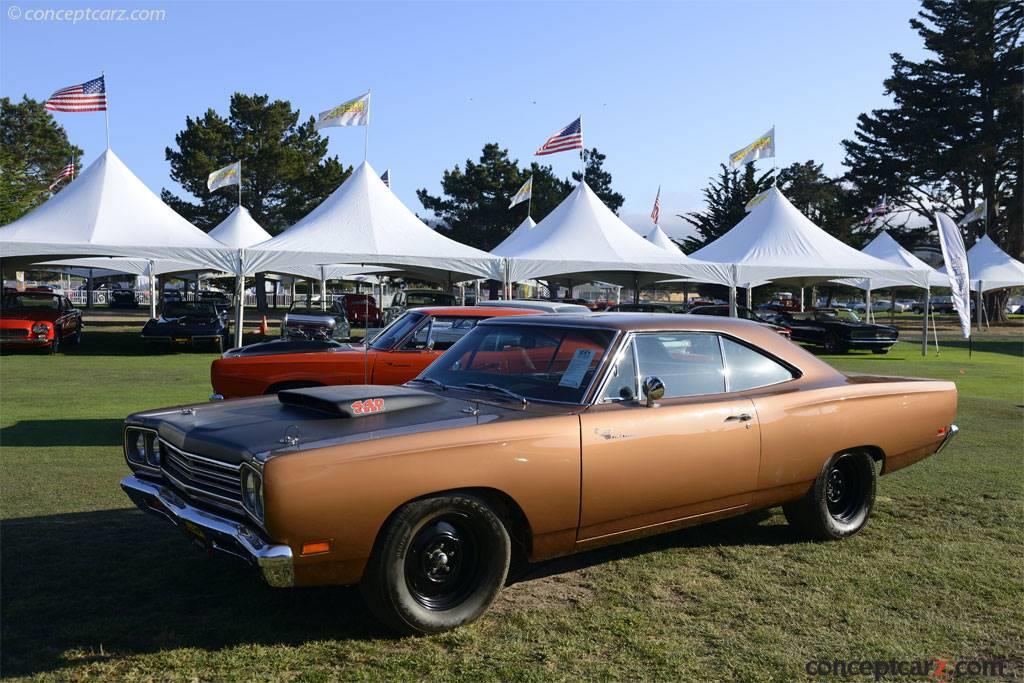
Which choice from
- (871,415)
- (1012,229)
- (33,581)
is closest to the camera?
(33,581)

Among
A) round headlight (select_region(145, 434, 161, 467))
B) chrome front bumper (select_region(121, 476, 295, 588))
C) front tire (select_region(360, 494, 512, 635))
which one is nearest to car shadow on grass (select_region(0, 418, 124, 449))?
round headlight (select_region(145, 434, 161, 467))

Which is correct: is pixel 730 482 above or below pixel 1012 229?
below

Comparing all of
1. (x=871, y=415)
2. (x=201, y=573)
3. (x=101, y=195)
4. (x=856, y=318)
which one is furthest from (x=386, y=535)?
(x=856, y=318)

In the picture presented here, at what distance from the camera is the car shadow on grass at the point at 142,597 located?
3574 mm

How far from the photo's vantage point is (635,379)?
450 centimetres

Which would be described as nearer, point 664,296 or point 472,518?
point 472,518

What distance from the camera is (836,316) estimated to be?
23.9 metres

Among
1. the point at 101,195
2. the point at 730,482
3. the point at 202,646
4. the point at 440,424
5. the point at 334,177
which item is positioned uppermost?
the point at 334,177

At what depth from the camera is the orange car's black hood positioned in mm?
3582

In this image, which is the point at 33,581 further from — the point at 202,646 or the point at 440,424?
the point at 440,424

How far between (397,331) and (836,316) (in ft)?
62.1

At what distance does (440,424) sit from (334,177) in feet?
156

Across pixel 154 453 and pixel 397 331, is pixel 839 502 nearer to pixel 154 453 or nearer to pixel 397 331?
pixel 154 453

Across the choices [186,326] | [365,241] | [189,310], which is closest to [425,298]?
[189,310]
